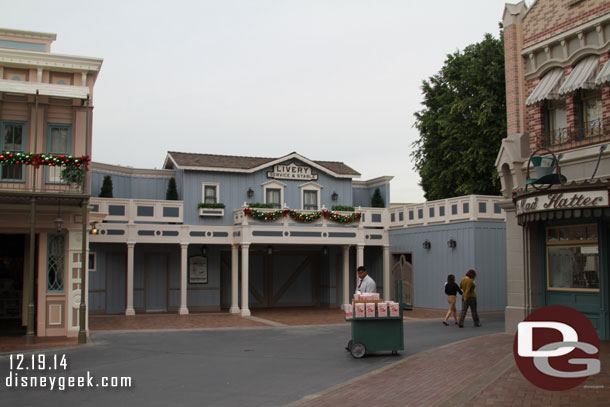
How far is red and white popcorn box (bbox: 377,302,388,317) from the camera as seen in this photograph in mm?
12945

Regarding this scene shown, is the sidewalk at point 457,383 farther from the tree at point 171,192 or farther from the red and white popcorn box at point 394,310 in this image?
the tree at point 171,192

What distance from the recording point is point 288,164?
2848 cm

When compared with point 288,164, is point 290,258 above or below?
below

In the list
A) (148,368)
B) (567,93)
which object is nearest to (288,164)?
(567,93)

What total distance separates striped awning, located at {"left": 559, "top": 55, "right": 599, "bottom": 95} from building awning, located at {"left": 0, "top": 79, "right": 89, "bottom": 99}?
39.2ft

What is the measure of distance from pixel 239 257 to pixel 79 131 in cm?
1242

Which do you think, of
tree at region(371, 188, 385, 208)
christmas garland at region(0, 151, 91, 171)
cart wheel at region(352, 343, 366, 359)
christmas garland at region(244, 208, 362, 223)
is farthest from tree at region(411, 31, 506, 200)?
christmas garland at region(0, 151, 91, 171)

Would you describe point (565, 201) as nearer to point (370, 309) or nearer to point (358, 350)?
point (370, 309)

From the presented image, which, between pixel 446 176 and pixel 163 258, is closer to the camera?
pixel 163 258

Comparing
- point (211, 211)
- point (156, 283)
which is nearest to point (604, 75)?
point (211, 211)

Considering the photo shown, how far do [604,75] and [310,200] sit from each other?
16.7 metres

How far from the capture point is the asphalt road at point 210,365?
9.44 m

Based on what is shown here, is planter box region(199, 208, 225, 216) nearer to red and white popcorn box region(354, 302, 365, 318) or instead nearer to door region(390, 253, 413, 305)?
door region(390, 253, 413, 305)

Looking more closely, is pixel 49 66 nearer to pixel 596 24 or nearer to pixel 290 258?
pixel 596 24
